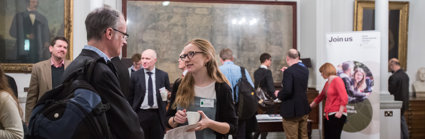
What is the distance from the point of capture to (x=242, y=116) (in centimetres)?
398

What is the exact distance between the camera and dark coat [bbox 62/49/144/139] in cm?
140

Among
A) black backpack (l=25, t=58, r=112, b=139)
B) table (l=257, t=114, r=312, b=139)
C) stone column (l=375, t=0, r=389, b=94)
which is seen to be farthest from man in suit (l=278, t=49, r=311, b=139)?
black backpack (l=25, t=58, r=112, b=139)

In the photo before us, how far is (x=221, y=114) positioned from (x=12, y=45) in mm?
5649

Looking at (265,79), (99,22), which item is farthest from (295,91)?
(99,22)

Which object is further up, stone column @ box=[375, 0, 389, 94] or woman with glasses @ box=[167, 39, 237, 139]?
stone column @ box=[375, 0, 389, 94]

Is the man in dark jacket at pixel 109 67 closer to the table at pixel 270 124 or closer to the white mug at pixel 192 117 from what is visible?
the white mug at pixel 192 117

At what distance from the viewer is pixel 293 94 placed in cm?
504

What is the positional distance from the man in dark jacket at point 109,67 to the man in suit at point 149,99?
292cm

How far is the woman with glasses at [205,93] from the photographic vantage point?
7.49ft

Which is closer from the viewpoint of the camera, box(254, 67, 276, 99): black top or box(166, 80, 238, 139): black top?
box(166, 80, 238, 139): black top

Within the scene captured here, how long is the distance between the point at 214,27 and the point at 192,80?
588 cm

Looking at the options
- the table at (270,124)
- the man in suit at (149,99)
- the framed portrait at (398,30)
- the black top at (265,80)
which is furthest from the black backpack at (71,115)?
the framed portrait at (398,30)

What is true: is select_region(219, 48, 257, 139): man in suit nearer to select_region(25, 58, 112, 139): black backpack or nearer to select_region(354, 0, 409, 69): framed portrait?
select_region(25, 58, 112, 139): black backpack

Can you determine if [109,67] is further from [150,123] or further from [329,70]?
[329,70]
